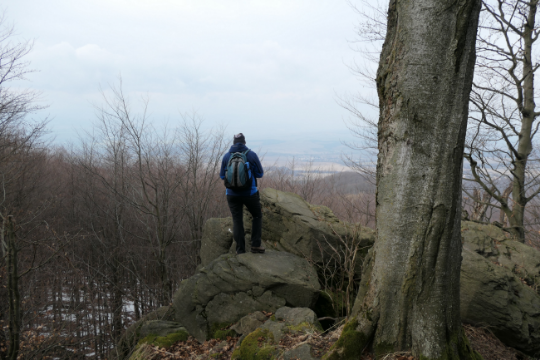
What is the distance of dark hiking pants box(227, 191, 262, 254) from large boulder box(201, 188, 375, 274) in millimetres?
1051

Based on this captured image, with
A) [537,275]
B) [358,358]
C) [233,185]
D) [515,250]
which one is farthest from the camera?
[515,250]

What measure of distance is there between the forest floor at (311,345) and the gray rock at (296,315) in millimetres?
250

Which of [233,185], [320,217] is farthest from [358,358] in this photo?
[320,217]

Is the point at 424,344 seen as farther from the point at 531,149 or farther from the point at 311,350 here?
the point at 531,149

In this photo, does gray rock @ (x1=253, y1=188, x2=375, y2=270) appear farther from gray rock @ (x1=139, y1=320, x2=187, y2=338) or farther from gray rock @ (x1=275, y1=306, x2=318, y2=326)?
gray rock @ (x1=139, y1=320, x2=187, y2=338)

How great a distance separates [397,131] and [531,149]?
9.05 m

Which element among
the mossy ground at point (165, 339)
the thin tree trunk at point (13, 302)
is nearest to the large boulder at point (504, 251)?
the mossy ground at point (165, 339)

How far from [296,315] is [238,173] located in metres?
2.17

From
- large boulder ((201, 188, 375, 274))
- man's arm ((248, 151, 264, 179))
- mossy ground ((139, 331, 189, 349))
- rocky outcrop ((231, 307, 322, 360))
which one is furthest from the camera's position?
large boulder ((201, 188, 375, 274))

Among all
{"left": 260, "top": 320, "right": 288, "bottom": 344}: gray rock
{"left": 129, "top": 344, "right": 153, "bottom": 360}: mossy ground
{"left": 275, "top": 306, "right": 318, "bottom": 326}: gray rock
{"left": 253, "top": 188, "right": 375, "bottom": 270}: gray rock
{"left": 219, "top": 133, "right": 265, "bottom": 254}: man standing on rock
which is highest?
{"left": 219, "top": 133, "right": 265, "bottom": 254}: man standing on rock

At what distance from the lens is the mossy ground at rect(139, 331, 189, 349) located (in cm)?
500

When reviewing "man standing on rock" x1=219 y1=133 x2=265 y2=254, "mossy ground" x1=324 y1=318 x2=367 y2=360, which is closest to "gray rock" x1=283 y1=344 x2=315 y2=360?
"mossy ground" x1=324 y1=318 x2=367 y2=360

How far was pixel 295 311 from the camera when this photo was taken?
4363mm

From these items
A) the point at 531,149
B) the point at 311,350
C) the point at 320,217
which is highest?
the point at 531,149
